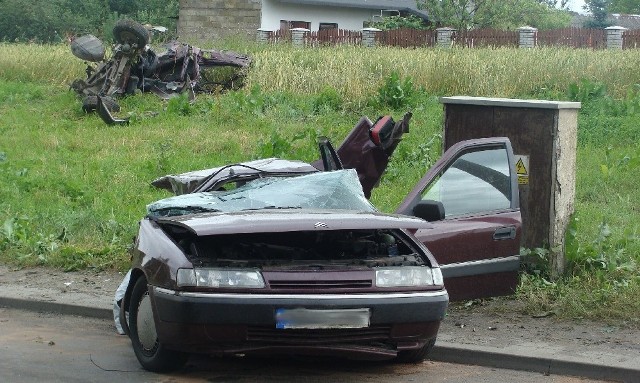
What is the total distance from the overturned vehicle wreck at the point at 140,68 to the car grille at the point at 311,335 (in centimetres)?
1536

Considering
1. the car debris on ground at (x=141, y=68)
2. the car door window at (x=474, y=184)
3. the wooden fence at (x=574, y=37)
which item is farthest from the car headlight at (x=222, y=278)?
the wooden fence at (x=574, y=37)

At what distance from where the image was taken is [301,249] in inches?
277

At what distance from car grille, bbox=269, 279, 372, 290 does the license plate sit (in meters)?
0.14

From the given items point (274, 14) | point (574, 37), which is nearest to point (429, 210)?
point (574, 37)

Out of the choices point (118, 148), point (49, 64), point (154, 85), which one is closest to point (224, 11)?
point (49, 64)

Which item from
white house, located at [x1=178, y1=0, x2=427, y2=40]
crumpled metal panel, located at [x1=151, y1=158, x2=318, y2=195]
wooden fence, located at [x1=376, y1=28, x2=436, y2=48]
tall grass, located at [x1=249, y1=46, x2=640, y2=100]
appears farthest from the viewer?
white house, located at [x1=178, y1=0, x2=427, y2=40]

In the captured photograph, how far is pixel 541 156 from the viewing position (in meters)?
9.06

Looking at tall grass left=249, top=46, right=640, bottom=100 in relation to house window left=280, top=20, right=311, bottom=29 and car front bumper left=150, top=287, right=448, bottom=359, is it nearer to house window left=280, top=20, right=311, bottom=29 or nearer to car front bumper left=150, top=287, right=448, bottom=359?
car front bumper left=150, top=287, right=448, bottom=359

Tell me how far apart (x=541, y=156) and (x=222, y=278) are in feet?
12.3

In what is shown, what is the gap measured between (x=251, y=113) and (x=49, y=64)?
8803mm

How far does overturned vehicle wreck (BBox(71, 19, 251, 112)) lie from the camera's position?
21828 millimetres

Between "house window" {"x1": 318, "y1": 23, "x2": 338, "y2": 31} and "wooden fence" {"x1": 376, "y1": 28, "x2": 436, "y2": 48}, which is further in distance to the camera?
"house window" {"x1": 318, "y1": 23, "x2": 338, "y2": 31}

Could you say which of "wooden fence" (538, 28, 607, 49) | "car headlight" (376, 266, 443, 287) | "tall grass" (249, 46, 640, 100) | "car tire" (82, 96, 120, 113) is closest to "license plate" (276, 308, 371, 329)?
"car headlight" (376, 266, 443, 287)

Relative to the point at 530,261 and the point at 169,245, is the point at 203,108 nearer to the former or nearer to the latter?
the point at 530,261
